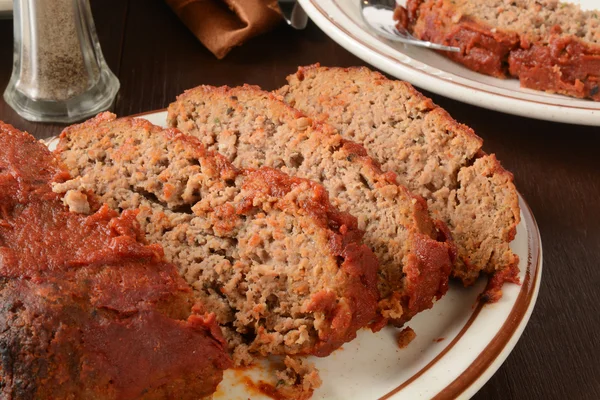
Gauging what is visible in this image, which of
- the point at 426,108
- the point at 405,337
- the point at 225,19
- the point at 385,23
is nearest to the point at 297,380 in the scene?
the point at 405,337

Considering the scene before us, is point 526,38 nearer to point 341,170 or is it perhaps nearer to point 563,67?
point 563,67

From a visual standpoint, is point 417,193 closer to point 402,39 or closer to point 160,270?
point 160,270

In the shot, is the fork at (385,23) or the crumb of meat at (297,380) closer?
the crumb of meat at (297,380)

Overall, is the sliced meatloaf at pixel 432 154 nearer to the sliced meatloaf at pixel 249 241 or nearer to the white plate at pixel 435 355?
the white plate at pixel 435 355

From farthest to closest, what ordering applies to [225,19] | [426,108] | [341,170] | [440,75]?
[225,19] < [440,75] < [426,108] < [341,170]

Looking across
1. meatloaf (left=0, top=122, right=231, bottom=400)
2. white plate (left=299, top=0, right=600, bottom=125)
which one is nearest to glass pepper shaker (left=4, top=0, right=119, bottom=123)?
white plate (left=299, top=0, right=600, bottom=125)

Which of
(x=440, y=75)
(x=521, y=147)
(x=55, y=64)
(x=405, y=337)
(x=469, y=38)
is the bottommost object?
(x=55, y=64)

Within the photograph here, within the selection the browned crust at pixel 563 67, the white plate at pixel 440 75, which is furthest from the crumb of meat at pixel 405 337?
the browned crust at pixel 563 67
